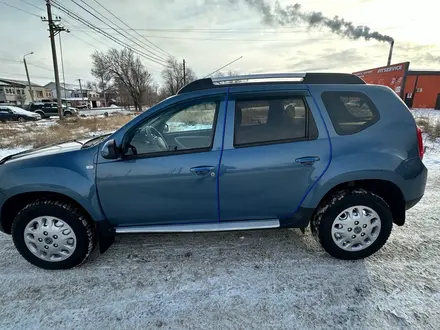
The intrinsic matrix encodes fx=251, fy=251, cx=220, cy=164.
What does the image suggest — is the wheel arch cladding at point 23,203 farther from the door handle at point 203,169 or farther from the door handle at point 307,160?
the door handle at point 307,160

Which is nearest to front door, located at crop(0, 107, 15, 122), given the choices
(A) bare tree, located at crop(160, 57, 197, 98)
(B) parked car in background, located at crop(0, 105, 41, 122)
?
(B) parked car in background, located at crop(0, 105, 41, 122)

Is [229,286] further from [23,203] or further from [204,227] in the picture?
[23,203]

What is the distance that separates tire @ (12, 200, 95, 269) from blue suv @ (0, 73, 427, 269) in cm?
1

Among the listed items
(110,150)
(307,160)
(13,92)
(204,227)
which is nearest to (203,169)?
(204,227)

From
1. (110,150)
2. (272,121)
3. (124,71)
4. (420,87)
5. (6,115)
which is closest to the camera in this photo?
(110,150)

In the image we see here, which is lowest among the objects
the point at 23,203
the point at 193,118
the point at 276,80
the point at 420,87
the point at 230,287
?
the point at 230,287

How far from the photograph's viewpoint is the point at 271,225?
2482 millimetres

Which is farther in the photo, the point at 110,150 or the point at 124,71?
the point at 124,71

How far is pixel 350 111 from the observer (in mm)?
2457

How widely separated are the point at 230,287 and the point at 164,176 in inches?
46.4

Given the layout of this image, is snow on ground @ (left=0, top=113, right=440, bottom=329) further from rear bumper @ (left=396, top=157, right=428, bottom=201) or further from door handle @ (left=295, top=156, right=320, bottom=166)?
door handle @ (left=295, top=156, right=320, bottom=166)

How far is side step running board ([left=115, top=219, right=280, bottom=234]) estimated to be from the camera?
97.1 inches

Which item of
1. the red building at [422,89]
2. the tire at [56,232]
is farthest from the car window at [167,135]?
the red building at [422,89]

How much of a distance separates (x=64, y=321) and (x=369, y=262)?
282cm
